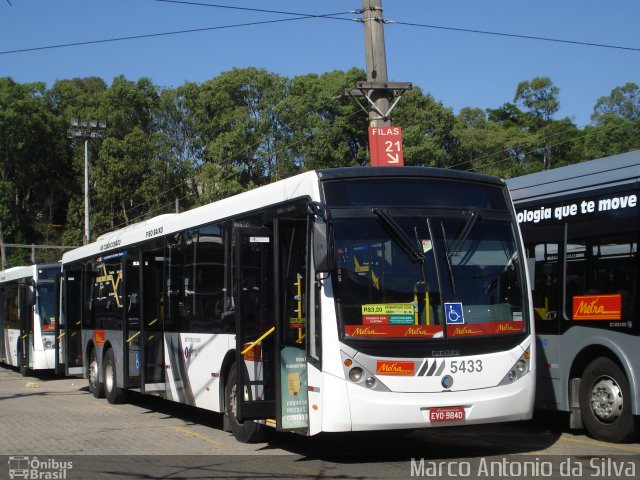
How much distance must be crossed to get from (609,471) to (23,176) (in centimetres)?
6335

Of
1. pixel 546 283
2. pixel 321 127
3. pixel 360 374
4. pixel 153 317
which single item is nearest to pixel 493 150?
pixel 321 127

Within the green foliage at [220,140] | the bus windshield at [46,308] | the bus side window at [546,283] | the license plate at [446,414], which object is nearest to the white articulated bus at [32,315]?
the bus windshield at [46,308]

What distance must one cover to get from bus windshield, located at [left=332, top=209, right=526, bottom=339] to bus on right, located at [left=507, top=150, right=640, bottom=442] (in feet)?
4.47

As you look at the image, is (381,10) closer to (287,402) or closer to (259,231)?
(259,231)

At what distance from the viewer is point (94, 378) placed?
18.2m

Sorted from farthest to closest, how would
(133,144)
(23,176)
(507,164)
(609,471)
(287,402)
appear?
(23,176) → (133,144) → (507,164) → (287,402) → (609,471)

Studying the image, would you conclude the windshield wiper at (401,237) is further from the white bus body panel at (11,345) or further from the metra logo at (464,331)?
the white bus body panel at (11,345)

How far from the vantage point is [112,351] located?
55.4 feet

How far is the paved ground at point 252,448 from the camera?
29.8ft

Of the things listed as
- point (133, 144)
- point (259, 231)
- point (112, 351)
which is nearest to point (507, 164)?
point (133, 144)

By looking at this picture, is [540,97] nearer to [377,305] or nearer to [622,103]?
[622,103]

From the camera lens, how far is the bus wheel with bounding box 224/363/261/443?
10719mm

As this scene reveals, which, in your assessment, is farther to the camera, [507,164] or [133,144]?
[133,144]

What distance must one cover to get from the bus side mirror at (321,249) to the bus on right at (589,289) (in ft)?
12.0
